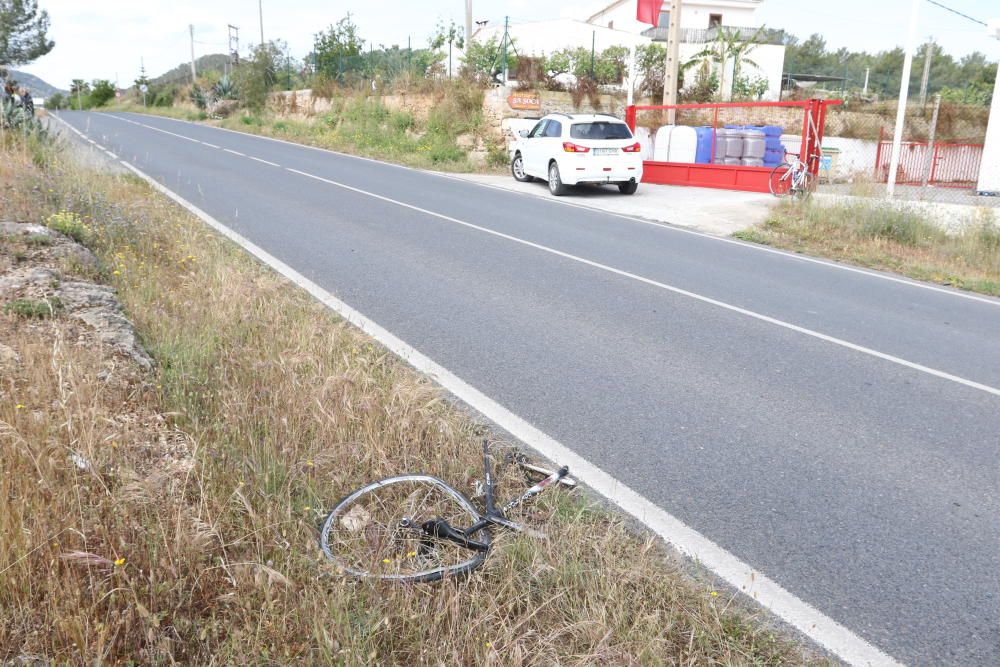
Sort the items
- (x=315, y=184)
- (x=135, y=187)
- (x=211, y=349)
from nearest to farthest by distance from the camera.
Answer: (x=211, y=349)
(x=135, y=187)
(x=315, y=184)

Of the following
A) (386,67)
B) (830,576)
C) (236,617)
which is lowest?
(830,576)

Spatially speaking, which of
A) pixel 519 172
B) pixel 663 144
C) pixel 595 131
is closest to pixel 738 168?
pixel 663 144

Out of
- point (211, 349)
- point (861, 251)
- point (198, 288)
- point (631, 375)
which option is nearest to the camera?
point (211, 349)

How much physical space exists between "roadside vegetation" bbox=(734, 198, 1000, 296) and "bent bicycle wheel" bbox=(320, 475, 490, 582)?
8.65 m

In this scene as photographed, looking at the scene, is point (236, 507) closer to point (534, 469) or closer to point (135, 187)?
point (534, 469)

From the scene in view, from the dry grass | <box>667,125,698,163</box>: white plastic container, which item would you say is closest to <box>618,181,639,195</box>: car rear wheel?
<box>667,125,698,163</box>: white plastic container

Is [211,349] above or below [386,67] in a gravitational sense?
below

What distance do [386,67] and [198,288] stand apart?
35.3 metres

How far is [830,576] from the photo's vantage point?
3230 millimetres

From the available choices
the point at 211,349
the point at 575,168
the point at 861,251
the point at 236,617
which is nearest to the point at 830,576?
the point at 236,617

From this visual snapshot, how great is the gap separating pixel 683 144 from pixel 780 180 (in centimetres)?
390

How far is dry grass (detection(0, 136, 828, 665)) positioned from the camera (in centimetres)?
246

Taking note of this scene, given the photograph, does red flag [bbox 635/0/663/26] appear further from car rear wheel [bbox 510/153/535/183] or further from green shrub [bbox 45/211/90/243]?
green shrub [bbox 45/211/90/243]

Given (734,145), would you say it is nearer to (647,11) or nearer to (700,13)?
(647,11)
